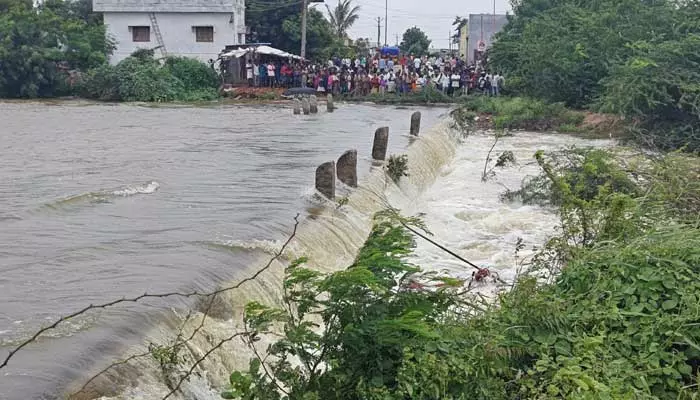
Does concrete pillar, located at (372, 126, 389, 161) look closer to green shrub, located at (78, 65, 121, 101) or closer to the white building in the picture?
green shrub, located at (78, 65, 121, 101)

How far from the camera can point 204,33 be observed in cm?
4494

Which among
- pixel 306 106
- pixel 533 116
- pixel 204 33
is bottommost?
pixel 533 116

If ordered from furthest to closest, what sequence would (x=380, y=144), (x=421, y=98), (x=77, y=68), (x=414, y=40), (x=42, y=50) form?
(x=414, y=40) < (x=77, y=68) < (x=42, y=50) < (x=421, y=98) < (x=380, y=144)

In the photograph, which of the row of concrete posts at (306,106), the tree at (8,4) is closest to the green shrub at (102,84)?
the tree at (8,4)

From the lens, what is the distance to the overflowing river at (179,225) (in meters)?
5.86

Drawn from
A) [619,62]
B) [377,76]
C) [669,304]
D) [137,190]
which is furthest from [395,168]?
[377,76]

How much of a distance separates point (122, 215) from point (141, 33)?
3654 cm

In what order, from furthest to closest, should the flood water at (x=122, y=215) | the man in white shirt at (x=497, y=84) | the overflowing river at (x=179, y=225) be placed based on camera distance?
the man in white shirt at (x=497, y=84) < the flood water at (x=122, y=215) < the overflowing river at (x=179, y=225)

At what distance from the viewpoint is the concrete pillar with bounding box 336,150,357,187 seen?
41.8 ft

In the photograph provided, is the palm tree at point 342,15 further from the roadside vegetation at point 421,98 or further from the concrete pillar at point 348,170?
the concrete pillar at point 348,170

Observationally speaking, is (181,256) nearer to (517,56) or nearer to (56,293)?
(56,293)

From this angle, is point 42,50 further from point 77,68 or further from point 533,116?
point 533,116

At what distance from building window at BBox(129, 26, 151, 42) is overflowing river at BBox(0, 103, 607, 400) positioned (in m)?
22.6

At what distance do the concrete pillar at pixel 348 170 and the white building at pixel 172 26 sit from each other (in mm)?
33093
